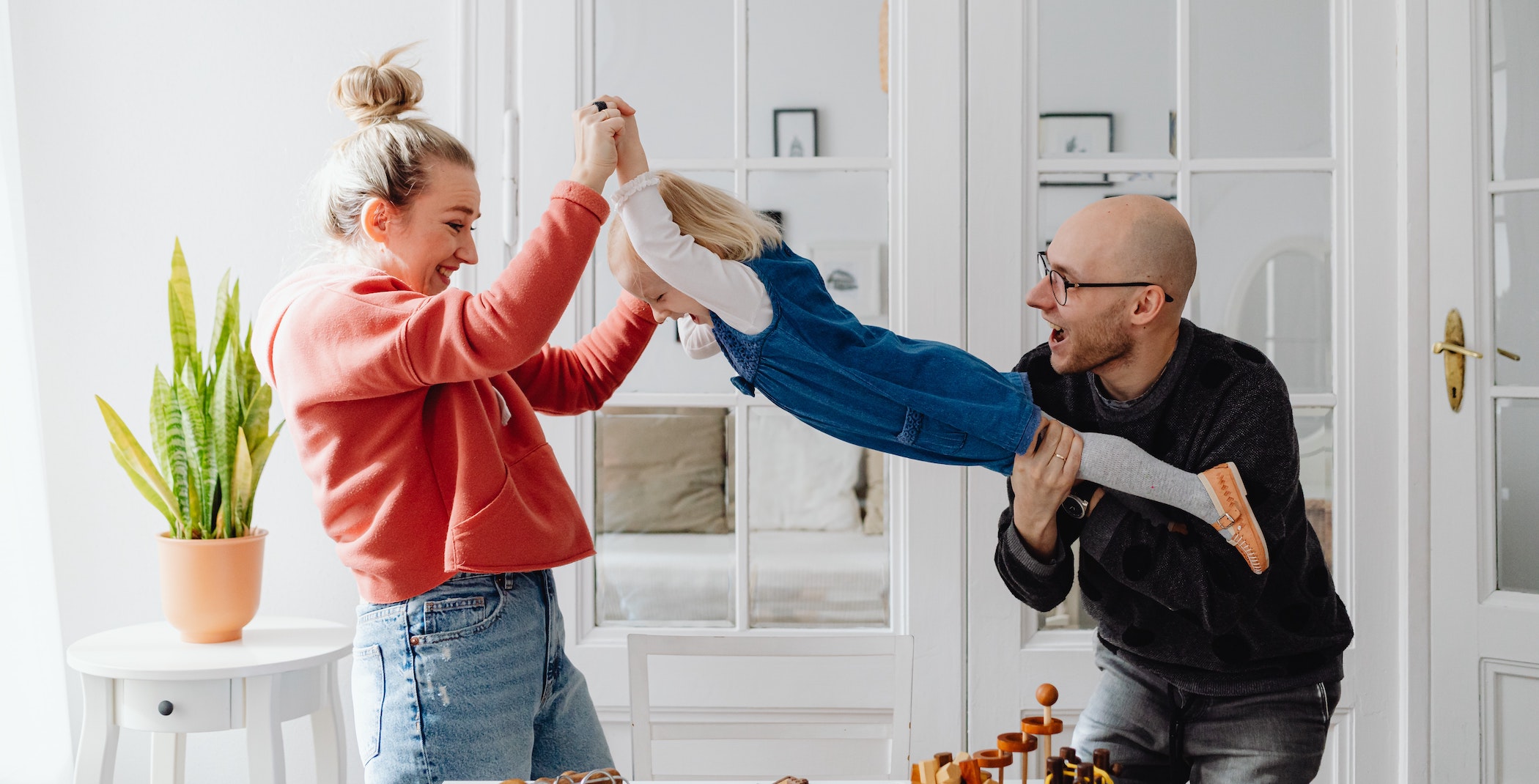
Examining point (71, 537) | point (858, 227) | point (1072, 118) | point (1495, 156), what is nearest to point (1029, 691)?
point (858, 227)

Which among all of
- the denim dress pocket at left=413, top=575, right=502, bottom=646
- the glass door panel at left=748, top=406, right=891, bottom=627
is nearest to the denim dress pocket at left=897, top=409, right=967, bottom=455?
the denim dress pocket at left=413, top=575, right=502, bottom=646

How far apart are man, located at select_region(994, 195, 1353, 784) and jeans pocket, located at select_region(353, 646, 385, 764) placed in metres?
0.90

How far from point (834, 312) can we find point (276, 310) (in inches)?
29.9

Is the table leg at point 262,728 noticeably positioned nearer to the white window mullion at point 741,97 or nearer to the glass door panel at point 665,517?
the glass door panel at point 665,517

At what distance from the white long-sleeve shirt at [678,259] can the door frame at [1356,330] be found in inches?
33.7

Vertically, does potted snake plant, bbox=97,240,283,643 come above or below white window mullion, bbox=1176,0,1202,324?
below

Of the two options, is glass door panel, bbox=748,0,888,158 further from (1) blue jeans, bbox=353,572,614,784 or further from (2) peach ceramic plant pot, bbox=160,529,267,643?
(2) peach ceramic plant pot, bbox=160,529,267,643

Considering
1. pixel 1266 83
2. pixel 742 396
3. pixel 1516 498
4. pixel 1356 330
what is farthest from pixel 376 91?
pixel 1516 498

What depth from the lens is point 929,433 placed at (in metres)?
1.44

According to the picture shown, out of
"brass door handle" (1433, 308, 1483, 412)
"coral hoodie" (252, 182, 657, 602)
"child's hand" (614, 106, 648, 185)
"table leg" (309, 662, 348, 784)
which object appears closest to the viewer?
"coral hoodie" (252, 182, 657, 602)

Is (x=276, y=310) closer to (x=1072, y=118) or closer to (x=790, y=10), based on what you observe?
(x=790, y=10)

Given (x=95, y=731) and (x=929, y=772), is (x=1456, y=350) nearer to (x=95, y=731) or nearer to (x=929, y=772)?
(x=929, y=772)

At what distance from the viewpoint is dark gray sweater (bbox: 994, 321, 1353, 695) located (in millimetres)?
1416

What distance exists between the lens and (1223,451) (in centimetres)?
142
